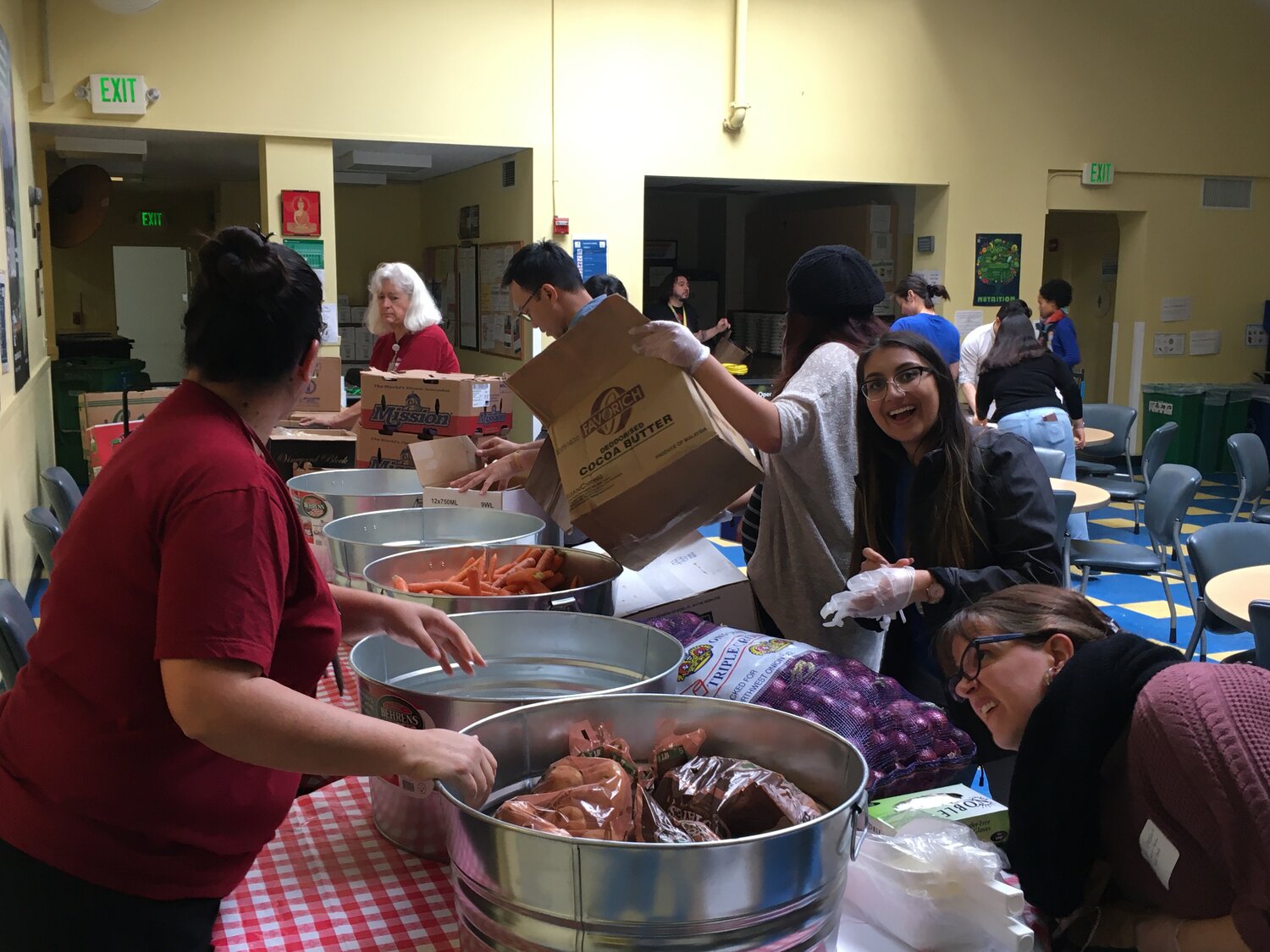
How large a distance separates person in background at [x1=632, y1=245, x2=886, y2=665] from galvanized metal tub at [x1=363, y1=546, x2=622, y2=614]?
0.39 metres

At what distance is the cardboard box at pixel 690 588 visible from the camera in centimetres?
189

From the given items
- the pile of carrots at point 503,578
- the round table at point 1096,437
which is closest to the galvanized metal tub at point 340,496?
the pile of carrots at point 503,578

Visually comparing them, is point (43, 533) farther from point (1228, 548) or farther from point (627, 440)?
point (1228, 548)

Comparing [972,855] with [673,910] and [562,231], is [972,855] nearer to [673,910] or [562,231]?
[673,910]

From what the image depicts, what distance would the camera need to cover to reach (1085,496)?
5000 mm

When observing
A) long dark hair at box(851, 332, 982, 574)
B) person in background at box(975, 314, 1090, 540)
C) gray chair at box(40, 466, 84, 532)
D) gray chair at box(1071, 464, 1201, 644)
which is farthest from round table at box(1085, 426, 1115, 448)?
gray chair at box(40, 466, 84, 532)

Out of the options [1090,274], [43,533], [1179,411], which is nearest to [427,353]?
[43,533]

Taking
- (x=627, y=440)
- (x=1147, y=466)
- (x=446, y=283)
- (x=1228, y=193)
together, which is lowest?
(x=1147, y=466)

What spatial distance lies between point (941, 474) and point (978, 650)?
59 centimetres

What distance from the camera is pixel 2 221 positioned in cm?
449

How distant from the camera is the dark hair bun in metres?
1.11

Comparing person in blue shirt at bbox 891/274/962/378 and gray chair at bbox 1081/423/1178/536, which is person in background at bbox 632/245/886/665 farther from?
gray chair at bbox 1081/423/1178/536

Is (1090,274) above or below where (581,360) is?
above

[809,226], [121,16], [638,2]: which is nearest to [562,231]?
[638,2]
